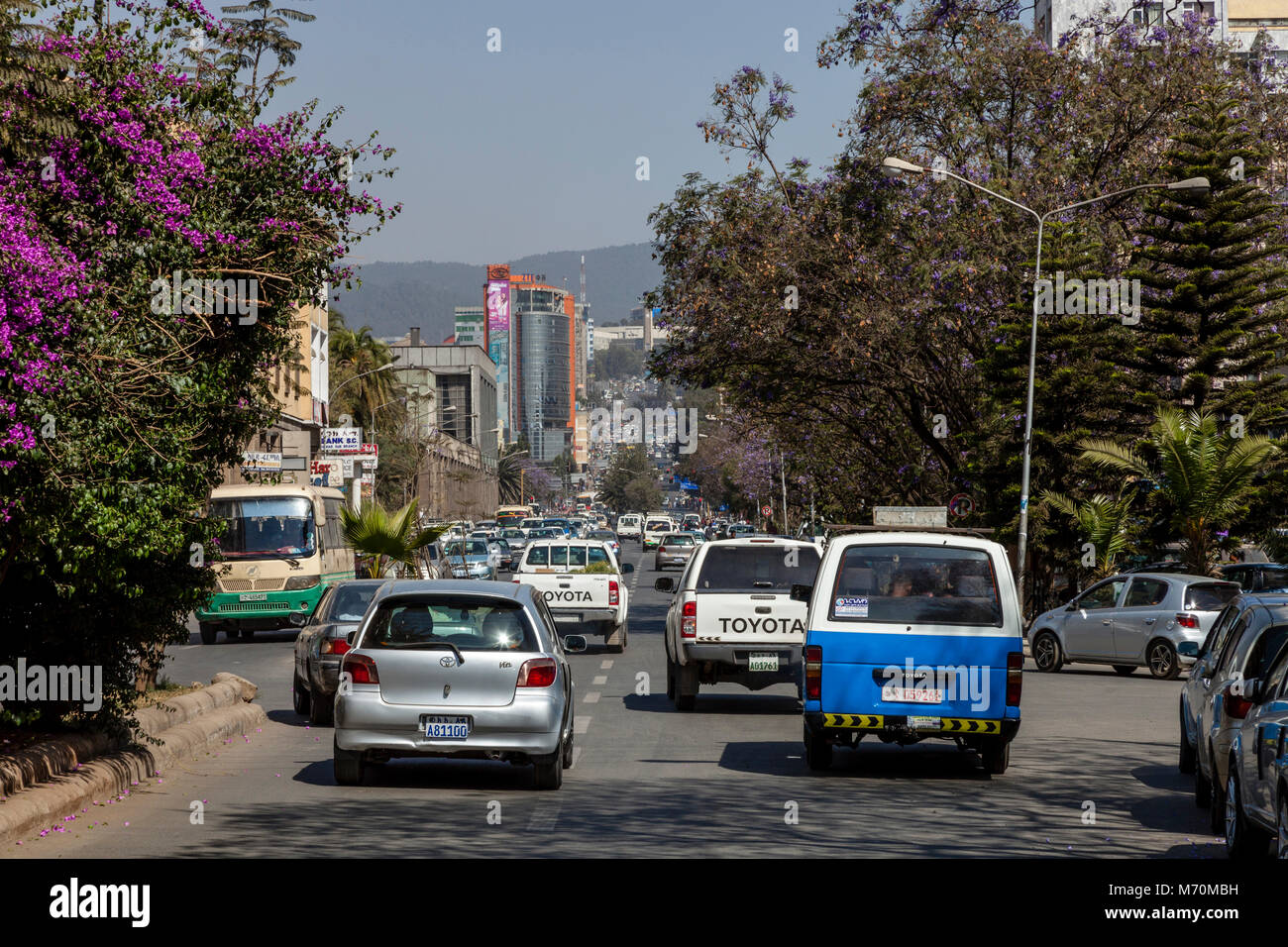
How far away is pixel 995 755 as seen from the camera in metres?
13.8

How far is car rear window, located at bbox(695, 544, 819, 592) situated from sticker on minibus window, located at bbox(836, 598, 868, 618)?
226 inches

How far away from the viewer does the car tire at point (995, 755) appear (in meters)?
13.8

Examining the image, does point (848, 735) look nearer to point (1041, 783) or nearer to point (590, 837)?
point (1041, 783)

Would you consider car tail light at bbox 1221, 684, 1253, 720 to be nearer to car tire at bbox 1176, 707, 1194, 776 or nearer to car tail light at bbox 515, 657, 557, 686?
car tire at bbox 1176, 707, 1194, 776

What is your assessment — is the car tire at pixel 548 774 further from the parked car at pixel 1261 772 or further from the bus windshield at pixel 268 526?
the bus windshield at pixel 268 526

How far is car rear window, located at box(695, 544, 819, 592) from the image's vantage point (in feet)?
63.8

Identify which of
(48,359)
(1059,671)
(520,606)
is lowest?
(1059,671)

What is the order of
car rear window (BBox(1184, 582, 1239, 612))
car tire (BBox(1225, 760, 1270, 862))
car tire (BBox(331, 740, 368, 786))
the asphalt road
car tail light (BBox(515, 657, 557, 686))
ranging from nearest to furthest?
car tire (BBox(1225, 760, 1270, 862)), the asphalt road, car tail light (BBox(515, 657, 557, 686)), car tire (BBox(331, 740, 368, 786)), car rear window (BBox(1184, 582, 1239, 612))

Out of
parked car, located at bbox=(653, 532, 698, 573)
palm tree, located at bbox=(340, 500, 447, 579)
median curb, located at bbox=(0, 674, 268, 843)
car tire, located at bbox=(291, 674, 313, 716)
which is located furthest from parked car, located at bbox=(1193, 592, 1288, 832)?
parked car, located at bbox=(653, 532, 698, 573)

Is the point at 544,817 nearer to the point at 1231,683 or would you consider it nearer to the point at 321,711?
the point at 1231,683

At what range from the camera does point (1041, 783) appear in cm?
1348

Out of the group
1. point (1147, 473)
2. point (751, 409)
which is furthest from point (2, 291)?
A: point (751, 409)
